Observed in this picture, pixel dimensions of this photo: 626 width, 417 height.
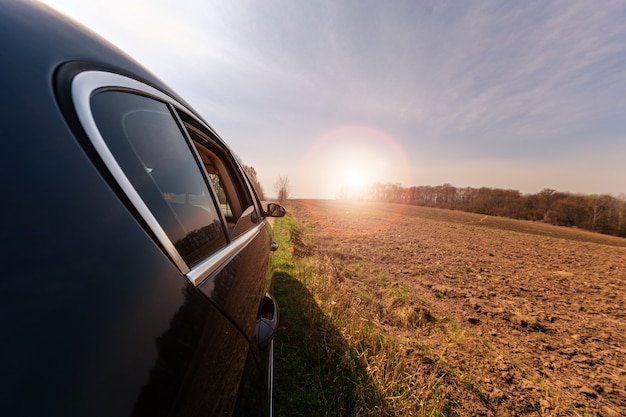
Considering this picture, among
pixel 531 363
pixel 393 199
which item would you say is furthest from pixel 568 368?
pixel 393 199

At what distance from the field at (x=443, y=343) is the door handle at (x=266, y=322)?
155cm

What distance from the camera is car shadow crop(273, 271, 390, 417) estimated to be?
2.44 metres

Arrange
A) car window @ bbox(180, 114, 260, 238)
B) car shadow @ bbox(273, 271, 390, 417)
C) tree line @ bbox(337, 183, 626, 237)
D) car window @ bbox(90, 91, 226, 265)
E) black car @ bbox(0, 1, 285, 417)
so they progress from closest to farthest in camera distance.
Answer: black car @ bbox(0, 1, 285, 417) < car window @ bbox(90, 91, 226, 265) < car window @ bbox(180, 114, 260, 238) < car shadow @ bbox(273, 271, 390, 417) < tree line @ bbox(337, 183, 626, 237)

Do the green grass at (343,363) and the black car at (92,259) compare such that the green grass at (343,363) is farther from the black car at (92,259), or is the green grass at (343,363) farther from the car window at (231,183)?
the black car at (92,259)

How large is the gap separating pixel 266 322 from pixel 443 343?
425 centimetres

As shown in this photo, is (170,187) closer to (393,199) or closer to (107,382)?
(107,382)

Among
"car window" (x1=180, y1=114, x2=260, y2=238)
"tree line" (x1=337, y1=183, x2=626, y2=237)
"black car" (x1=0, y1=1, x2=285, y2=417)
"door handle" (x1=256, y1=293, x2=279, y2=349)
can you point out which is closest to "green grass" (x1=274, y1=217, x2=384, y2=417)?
"door handle" (x1=256, y1=293, x2=279, y2=349)

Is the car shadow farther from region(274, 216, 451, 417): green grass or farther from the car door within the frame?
the car door

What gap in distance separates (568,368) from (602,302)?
19.2ft

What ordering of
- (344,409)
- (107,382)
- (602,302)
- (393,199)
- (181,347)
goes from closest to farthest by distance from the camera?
(107,382) < (181,347) < (344,409) < (602,302) < (393,199)

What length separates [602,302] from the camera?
7.89 meters

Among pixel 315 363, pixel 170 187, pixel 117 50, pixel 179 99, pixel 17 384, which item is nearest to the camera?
pixel 17 384

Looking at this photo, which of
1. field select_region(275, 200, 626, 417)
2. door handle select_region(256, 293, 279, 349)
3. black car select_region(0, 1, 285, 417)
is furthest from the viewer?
field select_region(275, 200, 626, 417)

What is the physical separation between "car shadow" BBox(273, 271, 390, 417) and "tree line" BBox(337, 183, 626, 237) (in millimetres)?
60727
